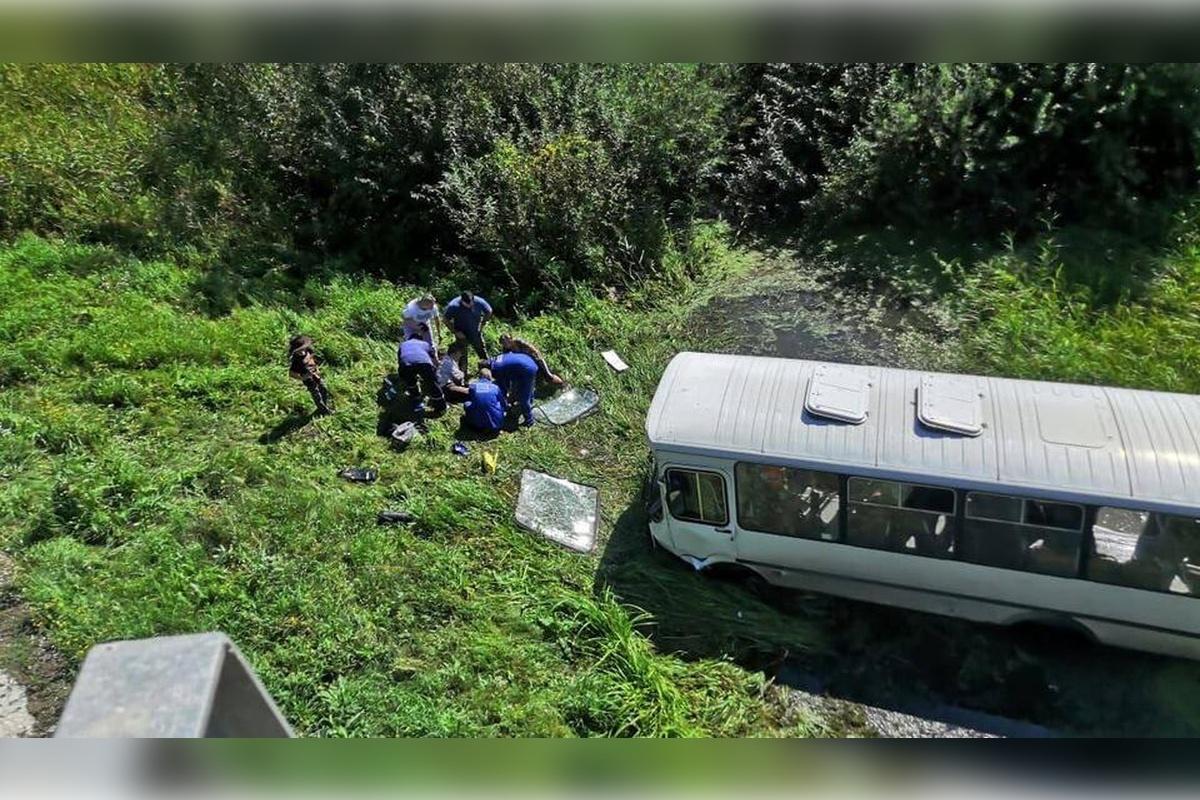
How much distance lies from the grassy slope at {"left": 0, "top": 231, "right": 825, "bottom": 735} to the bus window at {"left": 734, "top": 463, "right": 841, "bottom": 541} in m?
1.39

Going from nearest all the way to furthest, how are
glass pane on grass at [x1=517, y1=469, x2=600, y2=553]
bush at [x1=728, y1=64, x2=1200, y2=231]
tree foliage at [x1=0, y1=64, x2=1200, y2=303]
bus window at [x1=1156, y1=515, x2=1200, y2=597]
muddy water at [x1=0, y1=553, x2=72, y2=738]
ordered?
bus window at [x1=1156, y1=515, x2=1200, y2=597] < muddy water at [x1=0, y1=553, x2=72, y2=738] < glass pane on grass at [x1=517, y1=469, x2=600, y2=553] < bush at [x1=728, y1=64, x2=1200, y2=231] < tree foliage at [x1=0, y1=64, x2=1200, y2=303]

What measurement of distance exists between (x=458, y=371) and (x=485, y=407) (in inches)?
37.5

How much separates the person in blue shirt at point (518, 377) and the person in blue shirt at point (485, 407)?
0.13m

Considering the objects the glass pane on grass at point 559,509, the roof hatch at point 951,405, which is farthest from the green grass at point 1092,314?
the glass pane on grass at point 559,509

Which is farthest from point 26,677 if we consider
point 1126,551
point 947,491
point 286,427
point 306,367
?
point 1126,551

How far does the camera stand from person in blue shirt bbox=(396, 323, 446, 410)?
907cm

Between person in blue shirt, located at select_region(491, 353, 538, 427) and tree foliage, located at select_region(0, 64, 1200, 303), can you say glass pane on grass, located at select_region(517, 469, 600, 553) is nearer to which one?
person in blue shirt, located at select_region(491, 353, 538, 427)

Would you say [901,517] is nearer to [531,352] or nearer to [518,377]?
[518,377]

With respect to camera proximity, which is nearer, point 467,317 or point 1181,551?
point 1181,551

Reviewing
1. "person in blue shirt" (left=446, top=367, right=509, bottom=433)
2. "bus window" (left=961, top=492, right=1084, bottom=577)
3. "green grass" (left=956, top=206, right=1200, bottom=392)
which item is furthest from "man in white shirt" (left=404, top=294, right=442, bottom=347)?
"green grass" (left=956, top=206, right=1200, bottom=392)

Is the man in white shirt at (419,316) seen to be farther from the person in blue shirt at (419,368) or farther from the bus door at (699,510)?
the bus door at (699,510)

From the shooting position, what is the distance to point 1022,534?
21.3 feet

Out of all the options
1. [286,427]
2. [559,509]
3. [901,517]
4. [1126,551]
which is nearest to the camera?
[1126,551]
